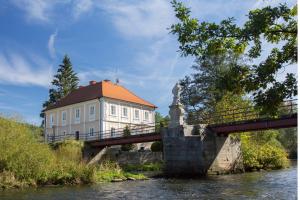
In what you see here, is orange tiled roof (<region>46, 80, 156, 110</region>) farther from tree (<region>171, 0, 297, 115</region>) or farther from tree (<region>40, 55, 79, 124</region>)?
tree (<region>171, 0, 297, 115</region>)

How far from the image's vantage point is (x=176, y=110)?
3256 cm

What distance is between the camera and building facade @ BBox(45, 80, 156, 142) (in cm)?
5366

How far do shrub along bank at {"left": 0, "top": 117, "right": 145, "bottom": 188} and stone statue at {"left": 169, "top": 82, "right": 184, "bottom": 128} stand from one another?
950 centimetres

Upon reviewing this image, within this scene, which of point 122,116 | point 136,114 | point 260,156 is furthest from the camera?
point 136,114

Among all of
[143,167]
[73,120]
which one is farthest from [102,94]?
[143,167]

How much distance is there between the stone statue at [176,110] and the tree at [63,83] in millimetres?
42644

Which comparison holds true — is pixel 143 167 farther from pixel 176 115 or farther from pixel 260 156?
pixel 260 156

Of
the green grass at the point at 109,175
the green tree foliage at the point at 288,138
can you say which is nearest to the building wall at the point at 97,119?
the green grass at the point at 109,175

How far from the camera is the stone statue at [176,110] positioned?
3209 centimetres

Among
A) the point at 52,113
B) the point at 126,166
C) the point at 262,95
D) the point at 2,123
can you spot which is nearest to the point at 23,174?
the point at 2,123

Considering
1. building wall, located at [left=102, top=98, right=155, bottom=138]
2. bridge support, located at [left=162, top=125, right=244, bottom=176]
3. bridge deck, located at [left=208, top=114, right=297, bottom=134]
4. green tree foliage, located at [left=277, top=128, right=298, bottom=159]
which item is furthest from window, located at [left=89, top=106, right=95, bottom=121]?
green tree foliage, located at [left=277, top=128, right=298, bottom=159]

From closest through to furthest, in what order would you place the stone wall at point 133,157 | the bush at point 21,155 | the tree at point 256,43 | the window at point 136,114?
the tree at point 256,43
the bush at point 21,155
the stone wall at point 133,157
the window at point 136,114

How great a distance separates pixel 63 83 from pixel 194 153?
1833 inches

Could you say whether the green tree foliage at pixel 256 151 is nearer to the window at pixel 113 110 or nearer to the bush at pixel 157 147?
the bush at pixel 157 147
